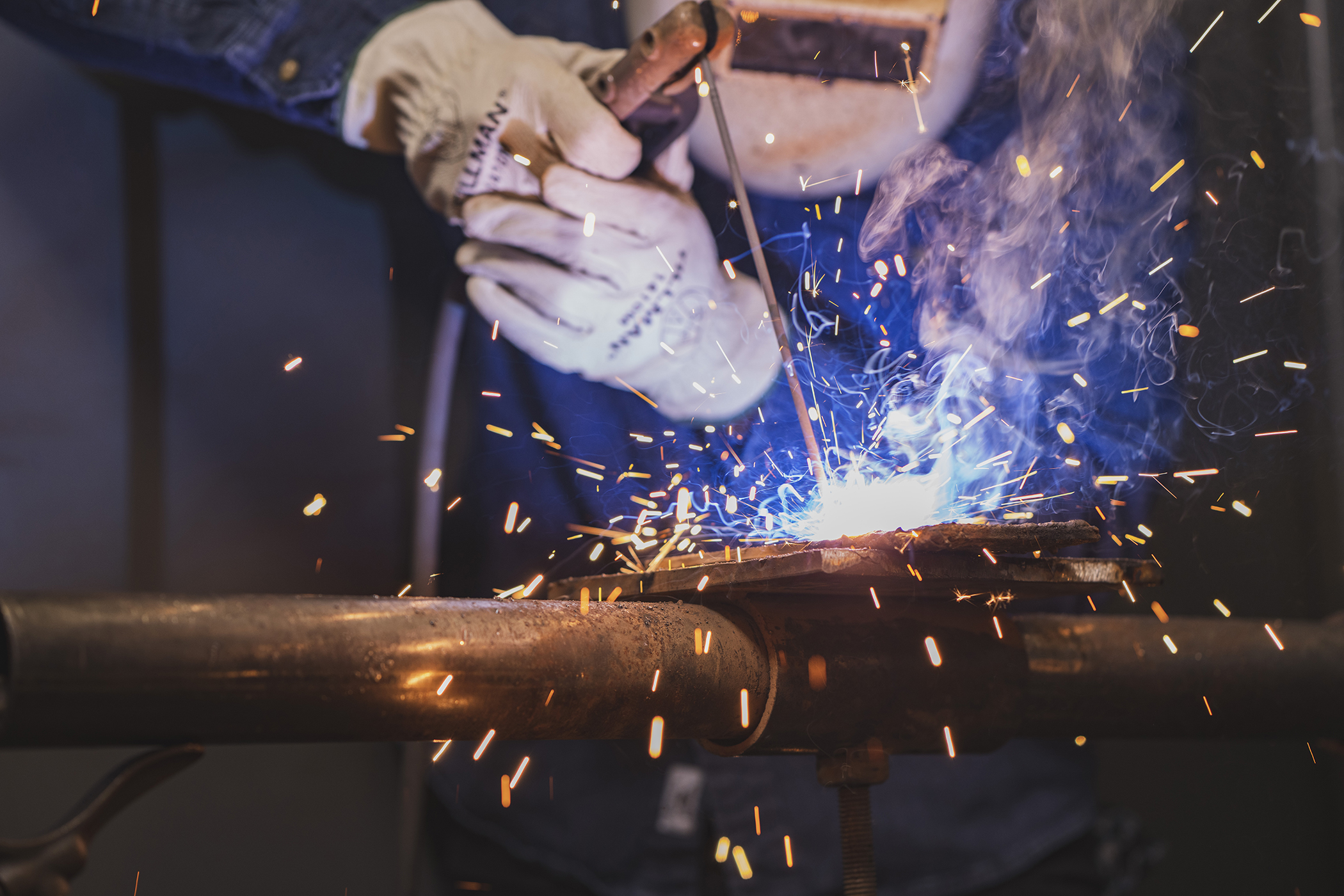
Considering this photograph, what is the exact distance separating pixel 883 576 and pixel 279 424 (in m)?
1.49

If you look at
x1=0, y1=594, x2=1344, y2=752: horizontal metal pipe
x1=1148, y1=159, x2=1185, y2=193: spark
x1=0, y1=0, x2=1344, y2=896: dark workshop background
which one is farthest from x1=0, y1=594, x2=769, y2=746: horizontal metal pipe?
x1=1148, y1=159, x2=1185, y2=193: spark

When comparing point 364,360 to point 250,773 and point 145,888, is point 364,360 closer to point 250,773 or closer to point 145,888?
point 250,773

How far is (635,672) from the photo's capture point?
0.93 metres

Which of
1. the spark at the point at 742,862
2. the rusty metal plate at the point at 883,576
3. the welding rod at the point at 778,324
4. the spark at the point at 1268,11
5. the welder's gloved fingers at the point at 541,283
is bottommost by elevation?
Result: the spark at the point at 742,862

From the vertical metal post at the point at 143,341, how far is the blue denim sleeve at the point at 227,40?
130mm

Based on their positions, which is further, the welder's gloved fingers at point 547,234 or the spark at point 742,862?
the spark at point 742,862

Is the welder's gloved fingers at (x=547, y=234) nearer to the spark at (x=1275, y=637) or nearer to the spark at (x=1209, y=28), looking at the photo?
the spark at (x=1275, y=637)

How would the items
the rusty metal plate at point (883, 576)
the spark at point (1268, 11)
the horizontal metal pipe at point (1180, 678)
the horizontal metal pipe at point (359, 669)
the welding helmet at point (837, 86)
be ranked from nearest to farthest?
1. the horizontal metal pipe at point (359, 669)
2. the rusty metal plate at point (883, 576)
3. the horizontal metal pipe at point (1180, 678)
4. the welding helmet at point (837, 86)
5. the spark at point (1268, 11)

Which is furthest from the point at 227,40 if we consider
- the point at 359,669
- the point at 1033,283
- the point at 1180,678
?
the point at 1180,678

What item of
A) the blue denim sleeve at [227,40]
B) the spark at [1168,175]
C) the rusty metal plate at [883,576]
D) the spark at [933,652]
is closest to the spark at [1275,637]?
the rusty metal plate at [883,576]

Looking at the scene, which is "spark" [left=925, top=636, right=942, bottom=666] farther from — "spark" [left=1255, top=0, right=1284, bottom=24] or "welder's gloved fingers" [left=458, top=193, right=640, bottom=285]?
"spark" [left=1255, top=0, right=1284, bottom=24]

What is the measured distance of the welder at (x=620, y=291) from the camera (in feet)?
5.80

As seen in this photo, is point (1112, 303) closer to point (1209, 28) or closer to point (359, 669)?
point (1209, 28)

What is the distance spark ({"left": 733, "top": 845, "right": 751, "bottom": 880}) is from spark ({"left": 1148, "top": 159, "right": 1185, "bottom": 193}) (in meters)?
1.73
